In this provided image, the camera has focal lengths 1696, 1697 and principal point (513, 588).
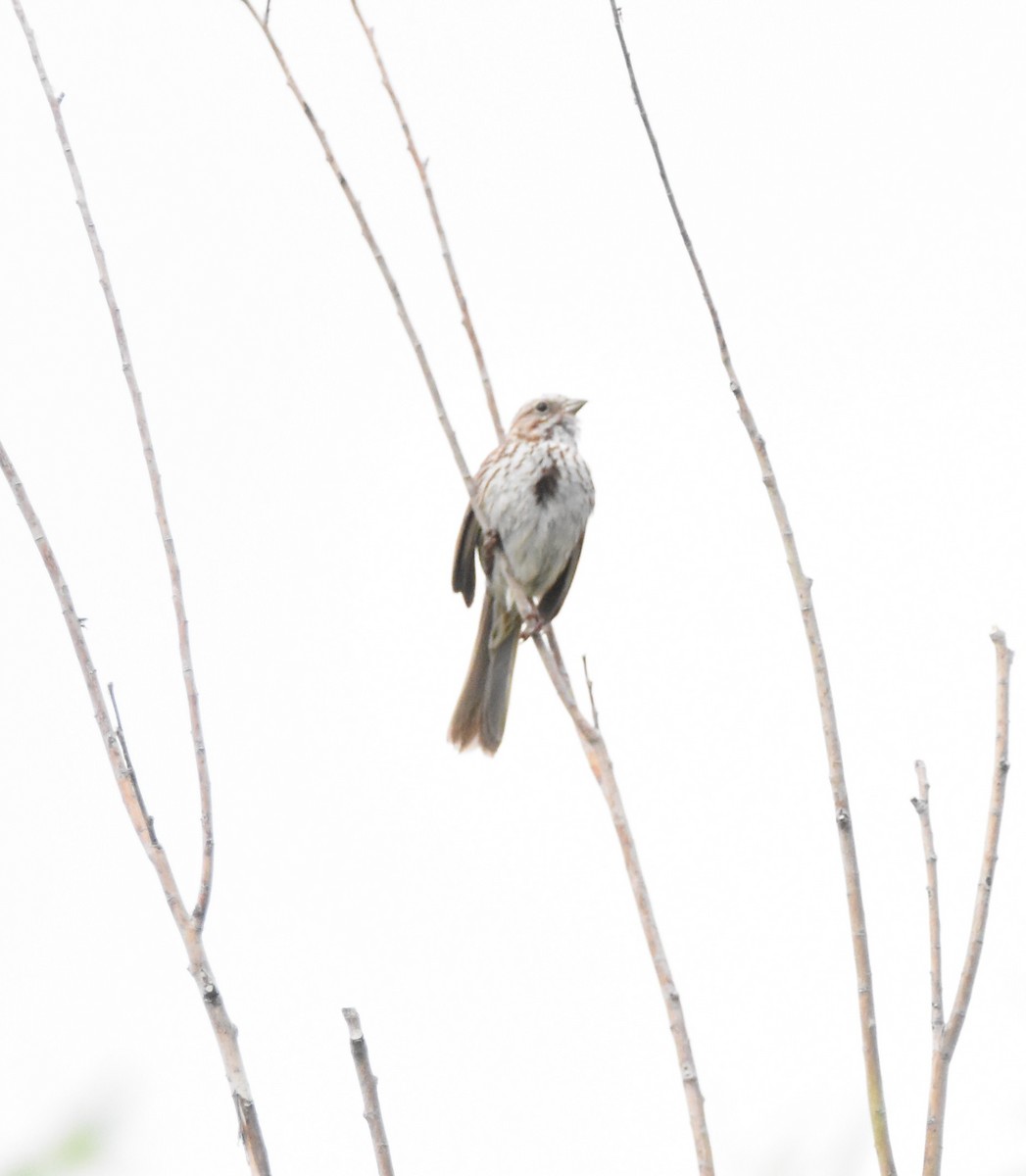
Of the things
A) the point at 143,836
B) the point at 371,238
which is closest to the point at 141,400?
the point at 371,238

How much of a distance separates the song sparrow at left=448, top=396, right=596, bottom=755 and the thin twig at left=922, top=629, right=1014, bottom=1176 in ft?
13.0

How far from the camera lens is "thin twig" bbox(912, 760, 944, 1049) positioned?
8.48 feet

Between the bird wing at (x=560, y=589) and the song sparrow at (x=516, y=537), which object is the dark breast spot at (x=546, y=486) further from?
the bird wing at (x=560, y=589)

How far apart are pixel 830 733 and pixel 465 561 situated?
4283mm

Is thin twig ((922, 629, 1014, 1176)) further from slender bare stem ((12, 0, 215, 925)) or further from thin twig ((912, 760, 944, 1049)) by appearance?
slender bare stem ((12, 0, 215, 925))

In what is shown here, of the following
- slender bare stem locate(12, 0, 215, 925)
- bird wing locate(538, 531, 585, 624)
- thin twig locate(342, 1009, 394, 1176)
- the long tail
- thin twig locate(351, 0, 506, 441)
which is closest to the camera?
thin twig locate(342, 1009, 394, 1176)

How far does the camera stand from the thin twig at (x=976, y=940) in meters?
2.42

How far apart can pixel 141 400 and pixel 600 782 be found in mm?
1082

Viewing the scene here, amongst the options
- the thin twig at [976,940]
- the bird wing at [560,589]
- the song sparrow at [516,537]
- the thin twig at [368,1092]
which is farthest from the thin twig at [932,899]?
the bird wing at [560,589]

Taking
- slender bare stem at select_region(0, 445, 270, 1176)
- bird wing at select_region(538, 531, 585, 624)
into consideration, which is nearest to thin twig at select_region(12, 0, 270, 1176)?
slender bare stem at select_region(0, 445, 270, 1176)

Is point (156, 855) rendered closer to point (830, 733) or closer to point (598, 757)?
point (598, 757)

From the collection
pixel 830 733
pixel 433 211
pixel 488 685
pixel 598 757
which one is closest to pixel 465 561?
pixel 488 685

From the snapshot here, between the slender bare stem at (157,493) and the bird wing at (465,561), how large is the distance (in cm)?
369

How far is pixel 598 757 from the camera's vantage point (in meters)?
2.75
